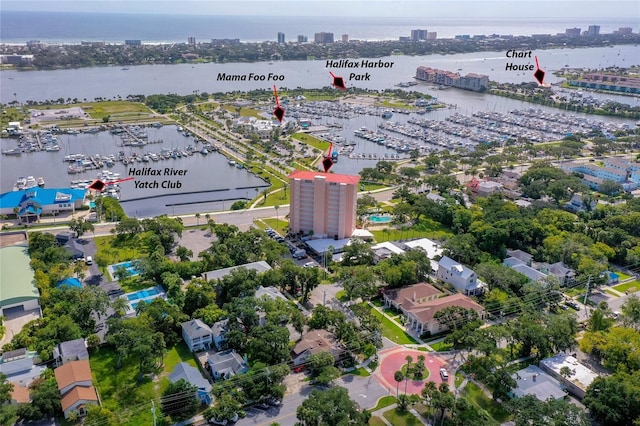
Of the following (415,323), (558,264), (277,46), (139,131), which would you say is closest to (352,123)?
(139,131)

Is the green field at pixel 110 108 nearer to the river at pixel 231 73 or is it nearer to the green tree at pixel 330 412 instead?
the river at pixel 231 73

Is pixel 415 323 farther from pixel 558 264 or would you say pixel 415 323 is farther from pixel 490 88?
pixel 490 88

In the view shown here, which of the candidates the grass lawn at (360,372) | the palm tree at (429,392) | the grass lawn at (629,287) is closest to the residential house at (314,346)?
the grass lawn at (360,372)

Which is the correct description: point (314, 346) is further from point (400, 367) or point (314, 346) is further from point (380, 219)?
point (380, 219)

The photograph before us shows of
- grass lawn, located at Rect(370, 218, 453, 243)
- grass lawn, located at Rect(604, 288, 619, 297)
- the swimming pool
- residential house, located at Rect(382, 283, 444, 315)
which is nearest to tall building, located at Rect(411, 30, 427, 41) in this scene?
the swimming pool

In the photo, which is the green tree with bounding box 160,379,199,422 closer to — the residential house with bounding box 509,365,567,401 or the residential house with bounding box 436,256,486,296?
the residential house with bounding box 509,365,567,401
